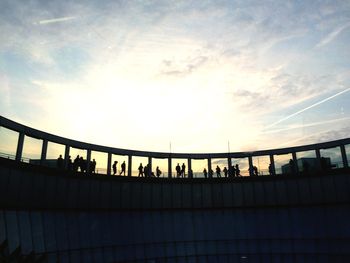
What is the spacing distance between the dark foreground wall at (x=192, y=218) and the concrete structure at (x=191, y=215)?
83 millimetres

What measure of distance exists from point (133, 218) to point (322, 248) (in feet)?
57.4

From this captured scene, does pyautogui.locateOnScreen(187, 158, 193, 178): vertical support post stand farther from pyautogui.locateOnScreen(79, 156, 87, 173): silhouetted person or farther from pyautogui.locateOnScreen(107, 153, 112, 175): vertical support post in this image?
pyautogui.locateOnScreen(79, 156, 87, 173): silhouetted person

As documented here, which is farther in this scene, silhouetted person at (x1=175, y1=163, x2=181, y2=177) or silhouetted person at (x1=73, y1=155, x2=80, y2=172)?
silhouetted person at (x1=175, y1=163, x2=181, y2=177)

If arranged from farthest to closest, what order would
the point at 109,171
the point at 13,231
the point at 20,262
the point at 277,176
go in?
1. the point at 277,176
2. the point at 109,171
3. the point at 13,231
4. the point at 20,262

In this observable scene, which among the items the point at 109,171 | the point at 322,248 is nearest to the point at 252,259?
the point at 322,248

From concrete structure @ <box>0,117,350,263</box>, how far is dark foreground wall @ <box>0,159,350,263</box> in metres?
0.08

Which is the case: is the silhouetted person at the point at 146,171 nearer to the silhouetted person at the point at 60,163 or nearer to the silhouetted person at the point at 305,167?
the silhouetted person at the point at 60,163

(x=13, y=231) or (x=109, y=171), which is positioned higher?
(x=109, y=171)

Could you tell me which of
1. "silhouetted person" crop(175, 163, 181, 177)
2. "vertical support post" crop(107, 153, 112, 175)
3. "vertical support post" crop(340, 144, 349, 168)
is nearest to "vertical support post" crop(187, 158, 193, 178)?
"silhouetted person" crop(175, 163, 181, 177)

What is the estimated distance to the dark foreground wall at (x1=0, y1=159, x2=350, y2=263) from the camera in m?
23.3

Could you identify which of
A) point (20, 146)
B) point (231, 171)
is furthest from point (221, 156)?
point (20, 146)

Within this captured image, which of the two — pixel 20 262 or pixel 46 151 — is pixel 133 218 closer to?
pixel 46 151

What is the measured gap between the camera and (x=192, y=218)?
3059 centimetres

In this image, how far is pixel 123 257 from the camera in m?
26.3
